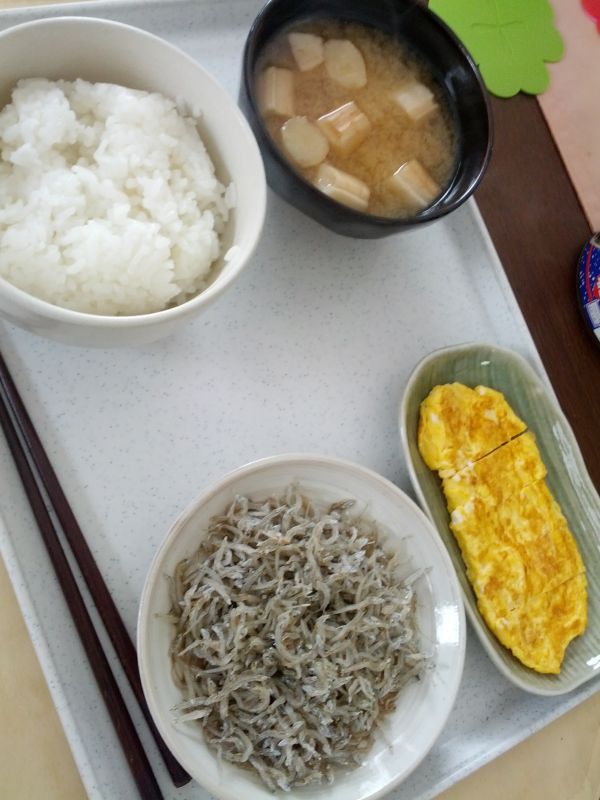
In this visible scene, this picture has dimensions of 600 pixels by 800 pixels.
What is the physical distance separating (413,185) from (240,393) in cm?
59

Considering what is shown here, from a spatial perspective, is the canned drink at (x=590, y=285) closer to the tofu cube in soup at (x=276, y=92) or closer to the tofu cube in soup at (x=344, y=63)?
the tofu cube in soup at (x=344, y=63)

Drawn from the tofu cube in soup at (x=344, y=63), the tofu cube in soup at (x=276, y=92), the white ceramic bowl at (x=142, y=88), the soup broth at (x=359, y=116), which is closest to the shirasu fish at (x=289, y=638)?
A: the white ceramic bowl at (x=142, y=88)

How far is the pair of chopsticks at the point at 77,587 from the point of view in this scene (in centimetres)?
121

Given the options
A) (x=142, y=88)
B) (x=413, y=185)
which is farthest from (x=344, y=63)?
(x=142, y=88)

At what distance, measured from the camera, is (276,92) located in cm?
149

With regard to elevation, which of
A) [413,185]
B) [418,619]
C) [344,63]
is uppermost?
[344,63]

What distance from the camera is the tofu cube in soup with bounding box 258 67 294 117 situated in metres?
1.48

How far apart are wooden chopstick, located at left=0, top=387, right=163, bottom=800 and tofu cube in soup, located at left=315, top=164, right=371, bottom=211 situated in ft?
2.48

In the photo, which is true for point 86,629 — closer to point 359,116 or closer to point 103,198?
point 103,198

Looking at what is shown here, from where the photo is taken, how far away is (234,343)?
149 cm

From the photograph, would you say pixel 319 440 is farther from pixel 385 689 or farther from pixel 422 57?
pixel 422 57

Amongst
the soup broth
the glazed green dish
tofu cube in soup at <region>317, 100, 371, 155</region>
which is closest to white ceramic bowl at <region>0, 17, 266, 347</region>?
the soup broth

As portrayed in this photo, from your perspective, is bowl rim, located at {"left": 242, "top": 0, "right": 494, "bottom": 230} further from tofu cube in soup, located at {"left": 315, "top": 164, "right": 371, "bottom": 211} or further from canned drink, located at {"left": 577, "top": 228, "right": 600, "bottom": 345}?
canned drink, located at {"left": 577, "top": 228, "right": 600, "bottom": 345}

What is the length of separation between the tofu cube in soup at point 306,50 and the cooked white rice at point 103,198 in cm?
37
